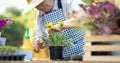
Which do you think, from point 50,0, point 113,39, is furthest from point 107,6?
point 50,0

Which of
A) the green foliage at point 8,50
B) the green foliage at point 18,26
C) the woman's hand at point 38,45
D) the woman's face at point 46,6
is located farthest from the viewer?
the green foliage at point 18,26

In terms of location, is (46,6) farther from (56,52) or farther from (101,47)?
(101,47)

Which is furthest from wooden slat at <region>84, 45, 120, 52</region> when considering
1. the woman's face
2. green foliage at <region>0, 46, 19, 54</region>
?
the woman's face

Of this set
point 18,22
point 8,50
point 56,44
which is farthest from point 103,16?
point 18,22

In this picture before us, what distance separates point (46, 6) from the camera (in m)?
2.07

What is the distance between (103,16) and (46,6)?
96 cm

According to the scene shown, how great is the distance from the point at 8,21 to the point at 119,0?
931 mm

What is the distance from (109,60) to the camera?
1147mm

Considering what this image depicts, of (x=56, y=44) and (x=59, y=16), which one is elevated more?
(x=59, y=16)

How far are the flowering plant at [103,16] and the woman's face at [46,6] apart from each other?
0.87 m

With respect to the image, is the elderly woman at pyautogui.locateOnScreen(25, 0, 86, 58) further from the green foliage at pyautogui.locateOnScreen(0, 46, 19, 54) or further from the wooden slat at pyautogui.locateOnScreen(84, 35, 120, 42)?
the wooden slat at pyautogui.locateOnScreen(84, 35, 120, 42)

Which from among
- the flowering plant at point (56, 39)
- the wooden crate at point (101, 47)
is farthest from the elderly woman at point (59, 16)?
the wooden crate at point (101, 47)

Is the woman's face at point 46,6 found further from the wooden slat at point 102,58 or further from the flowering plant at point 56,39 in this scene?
the wooden slat at point 102,58

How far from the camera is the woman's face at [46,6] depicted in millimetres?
2021
